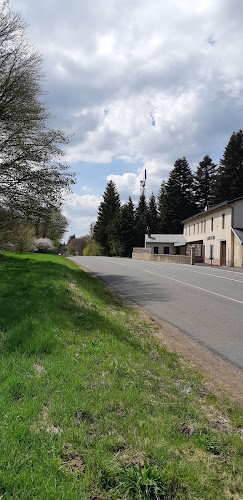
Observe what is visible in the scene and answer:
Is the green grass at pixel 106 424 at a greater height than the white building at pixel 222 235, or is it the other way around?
the white building at pixel 222 235

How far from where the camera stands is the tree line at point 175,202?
60.3 meters

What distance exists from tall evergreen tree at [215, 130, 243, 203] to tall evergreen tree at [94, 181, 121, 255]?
23.3 metres

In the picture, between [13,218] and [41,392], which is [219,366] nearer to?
[41,392]

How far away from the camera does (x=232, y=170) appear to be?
198 ft

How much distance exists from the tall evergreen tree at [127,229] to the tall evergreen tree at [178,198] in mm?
9769

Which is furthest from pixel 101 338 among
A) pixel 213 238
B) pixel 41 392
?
pixel 213 238

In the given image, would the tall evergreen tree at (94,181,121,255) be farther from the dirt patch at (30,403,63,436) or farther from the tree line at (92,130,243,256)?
the dirt patch at (30,403,63,436)

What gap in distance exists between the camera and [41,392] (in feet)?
10.9

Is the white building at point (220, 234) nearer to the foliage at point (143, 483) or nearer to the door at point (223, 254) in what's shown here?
the door at point (223, 254)

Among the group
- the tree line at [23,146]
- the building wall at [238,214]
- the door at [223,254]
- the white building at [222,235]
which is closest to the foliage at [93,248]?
the white building at [222,235]

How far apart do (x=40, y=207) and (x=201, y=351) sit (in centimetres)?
1356

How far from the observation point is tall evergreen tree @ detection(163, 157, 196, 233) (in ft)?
236

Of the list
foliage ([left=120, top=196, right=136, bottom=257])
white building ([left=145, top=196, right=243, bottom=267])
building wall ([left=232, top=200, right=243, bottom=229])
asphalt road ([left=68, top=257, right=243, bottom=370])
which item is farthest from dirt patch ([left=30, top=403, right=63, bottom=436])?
foliage ([left=120, top=196, right=136, bottom=257])

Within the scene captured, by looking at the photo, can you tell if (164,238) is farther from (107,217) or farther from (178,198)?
(107,217)
